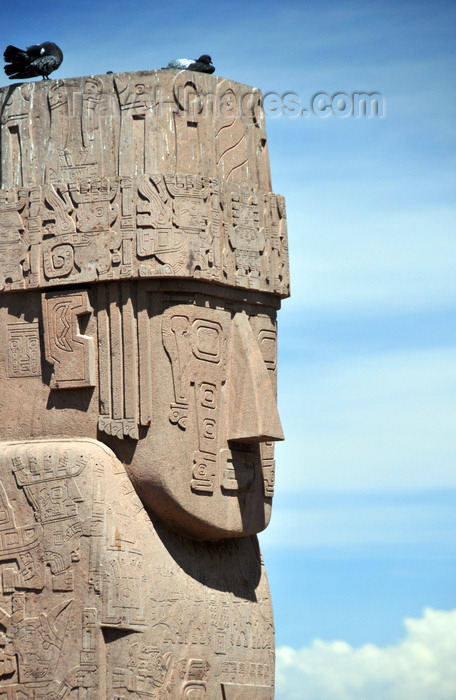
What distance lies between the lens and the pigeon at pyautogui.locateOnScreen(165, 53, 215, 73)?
42.5ft

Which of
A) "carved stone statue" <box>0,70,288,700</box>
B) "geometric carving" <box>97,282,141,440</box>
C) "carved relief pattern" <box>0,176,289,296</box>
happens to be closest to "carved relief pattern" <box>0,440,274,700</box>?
"carved stone statue" <box>0,70,288,700</box>

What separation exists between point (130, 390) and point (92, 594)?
1433 millimetres

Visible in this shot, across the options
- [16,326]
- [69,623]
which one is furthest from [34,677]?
[16,326]

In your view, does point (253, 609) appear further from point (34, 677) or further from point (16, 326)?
point (16, 326)

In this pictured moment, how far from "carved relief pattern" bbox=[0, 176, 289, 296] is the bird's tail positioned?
0.86 meters

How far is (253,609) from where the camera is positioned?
512 inches

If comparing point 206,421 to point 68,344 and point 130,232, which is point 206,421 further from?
point 130,232

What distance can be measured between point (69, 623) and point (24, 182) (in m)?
3.22

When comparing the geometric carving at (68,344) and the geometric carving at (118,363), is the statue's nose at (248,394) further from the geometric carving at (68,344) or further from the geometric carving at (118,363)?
the geometric carving at (68,344)

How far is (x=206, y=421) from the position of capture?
12414mm

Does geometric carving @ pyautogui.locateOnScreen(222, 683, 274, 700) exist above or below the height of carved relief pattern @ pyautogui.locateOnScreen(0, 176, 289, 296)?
below

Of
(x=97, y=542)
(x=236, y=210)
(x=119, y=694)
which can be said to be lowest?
(x=119, y=694)

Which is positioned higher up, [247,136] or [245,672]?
[247,136]

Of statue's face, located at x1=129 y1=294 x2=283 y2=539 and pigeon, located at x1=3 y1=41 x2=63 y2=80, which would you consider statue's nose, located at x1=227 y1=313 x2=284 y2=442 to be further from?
pigeon, located at x1=3 y1=41 x2=63 y2=80
